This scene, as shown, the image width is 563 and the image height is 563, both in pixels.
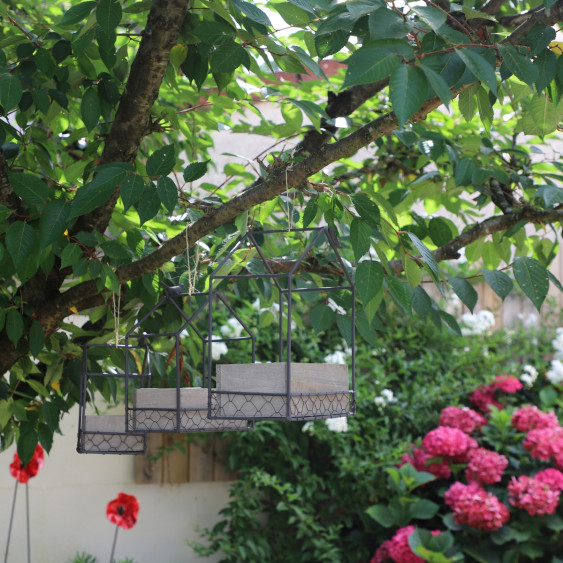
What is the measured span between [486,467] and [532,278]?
6.48 feet

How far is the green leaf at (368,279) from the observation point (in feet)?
3.81

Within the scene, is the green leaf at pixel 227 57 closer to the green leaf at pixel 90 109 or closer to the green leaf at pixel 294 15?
the green leaf at pixel 294 15

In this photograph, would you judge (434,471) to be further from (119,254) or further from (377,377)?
(119,254)

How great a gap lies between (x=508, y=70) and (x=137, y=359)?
107 cm

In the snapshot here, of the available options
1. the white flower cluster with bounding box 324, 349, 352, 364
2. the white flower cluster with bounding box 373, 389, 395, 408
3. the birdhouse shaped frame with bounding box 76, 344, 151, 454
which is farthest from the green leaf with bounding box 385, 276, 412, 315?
the white flower cluster with bounding box 373, 389, 395, 408

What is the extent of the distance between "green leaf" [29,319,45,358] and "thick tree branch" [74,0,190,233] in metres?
0.20

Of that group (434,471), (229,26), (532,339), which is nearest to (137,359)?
(229,26)

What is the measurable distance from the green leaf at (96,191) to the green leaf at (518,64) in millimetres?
565

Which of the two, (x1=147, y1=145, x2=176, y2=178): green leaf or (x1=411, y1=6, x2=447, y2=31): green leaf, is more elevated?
(x1=411, y1=6, x2=447, y2=31): green leaf

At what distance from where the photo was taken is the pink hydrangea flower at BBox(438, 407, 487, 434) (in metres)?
3.23

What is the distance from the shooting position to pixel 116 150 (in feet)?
4.58

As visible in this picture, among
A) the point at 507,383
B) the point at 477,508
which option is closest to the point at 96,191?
the point at 477,508

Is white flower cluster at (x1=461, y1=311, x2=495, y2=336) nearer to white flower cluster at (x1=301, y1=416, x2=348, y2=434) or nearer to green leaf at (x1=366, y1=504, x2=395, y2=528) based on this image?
white flower cluster at (x1=301, y1=416, x2=348, y2=434)

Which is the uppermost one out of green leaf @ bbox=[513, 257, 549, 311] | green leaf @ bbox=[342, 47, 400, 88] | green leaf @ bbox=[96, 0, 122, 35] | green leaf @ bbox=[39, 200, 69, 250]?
green leaf @ bbox=[96, 0, 122, 35]
